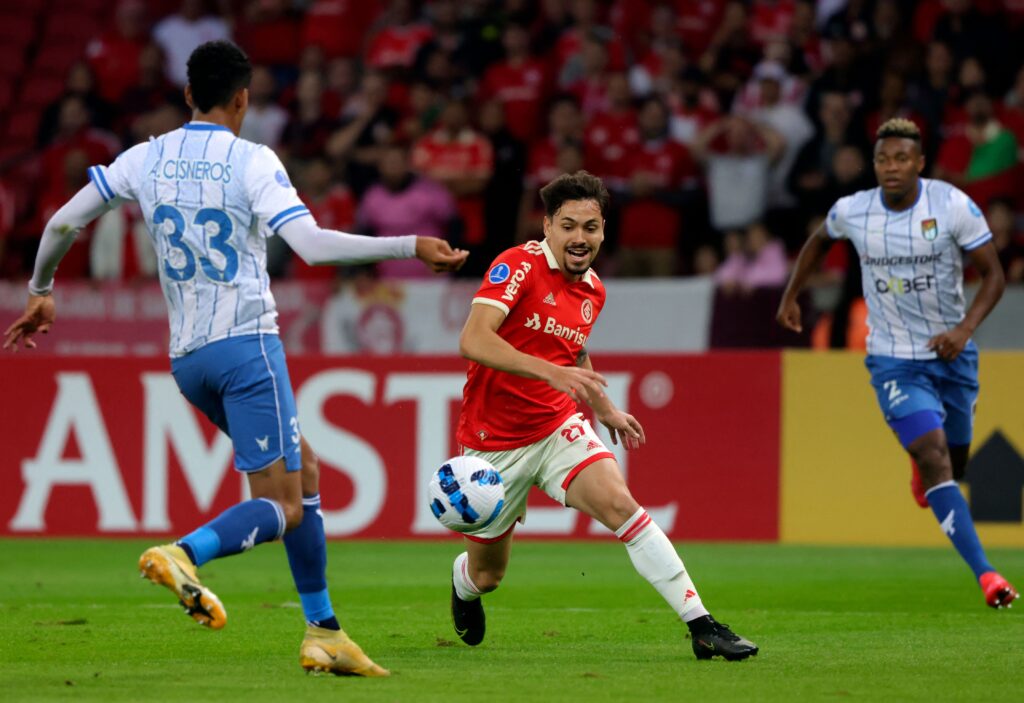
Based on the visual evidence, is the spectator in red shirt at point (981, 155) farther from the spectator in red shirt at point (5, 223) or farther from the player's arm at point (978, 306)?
the spectator in red shirt at point (5, 223)

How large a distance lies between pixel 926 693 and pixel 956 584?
14.7ft

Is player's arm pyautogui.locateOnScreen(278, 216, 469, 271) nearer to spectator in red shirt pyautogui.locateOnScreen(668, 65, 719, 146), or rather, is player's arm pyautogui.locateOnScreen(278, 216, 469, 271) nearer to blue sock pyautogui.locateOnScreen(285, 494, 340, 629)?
blue sock pyautogui.locateOnScreen(285, 494, 340, 629)

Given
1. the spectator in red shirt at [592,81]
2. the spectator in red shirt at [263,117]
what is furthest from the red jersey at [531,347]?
the spectator in red shirt at [263,117]

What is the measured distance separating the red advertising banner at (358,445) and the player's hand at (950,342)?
3.88 m

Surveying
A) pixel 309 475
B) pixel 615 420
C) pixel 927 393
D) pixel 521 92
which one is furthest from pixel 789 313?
pixel 521 92

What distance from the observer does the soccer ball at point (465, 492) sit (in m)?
7.29

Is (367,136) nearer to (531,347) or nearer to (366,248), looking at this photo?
(531,347)

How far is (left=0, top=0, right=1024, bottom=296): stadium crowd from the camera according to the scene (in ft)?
50.6

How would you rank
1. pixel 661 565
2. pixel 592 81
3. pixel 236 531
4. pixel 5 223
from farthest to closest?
pixel 5 223, pixel 592 81, pixel 661 565, pixel 236 531

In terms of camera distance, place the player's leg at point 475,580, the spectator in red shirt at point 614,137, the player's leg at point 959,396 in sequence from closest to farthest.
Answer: the player's leg at point 475,580 < the player's leg at point 959,396 < the spectator in red shirt at point 614,137

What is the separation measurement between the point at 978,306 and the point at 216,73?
4.67 meters

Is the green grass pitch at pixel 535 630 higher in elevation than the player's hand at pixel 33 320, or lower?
lower

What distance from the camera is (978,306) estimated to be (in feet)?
30.7

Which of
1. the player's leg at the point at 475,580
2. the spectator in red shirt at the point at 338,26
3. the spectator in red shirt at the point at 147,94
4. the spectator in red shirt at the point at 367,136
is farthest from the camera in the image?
the spectator in red shirt at the point at 338,26
